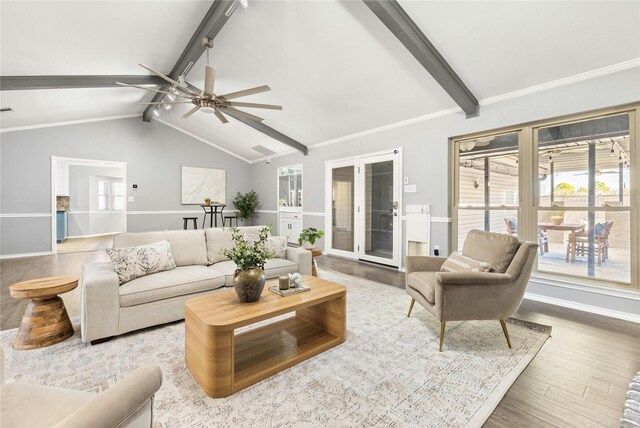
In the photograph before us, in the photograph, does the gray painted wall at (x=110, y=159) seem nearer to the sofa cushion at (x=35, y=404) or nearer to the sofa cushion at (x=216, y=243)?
the sofa cushion at (x=216, y=243)

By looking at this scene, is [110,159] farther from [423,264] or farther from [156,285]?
[423,264]

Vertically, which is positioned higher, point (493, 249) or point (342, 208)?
point (342, 208)

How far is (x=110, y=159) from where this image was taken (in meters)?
6.86

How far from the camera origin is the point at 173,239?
3.15m

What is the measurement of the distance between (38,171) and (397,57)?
24.2 feet

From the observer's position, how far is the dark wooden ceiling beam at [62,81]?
3.70 m

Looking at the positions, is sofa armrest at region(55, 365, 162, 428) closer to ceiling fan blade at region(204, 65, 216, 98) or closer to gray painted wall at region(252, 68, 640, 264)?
ceiling fan blade at region(204, 65, 216, 98)

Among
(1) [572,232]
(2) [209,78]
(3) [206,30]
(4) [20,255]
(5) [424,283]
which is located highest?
(3) [206,30]

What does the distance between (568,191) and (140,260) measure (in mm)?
Result: 4735

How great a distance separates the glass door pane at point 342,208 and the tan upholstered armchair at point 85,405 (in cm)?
495

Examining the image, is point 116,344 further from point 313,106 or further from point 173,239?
point 313,106

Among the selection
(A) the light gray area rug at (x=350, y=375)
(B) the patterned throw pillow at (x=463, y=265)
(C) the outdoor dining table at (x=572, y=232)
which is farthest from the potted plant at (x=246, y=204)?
(C) the outdoor dining table at (x=572, y=232)

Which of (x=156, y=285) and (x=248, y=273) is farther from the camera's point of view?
(x=156, y=285)

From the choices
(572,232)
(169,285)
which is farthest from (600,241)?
(169,285)
